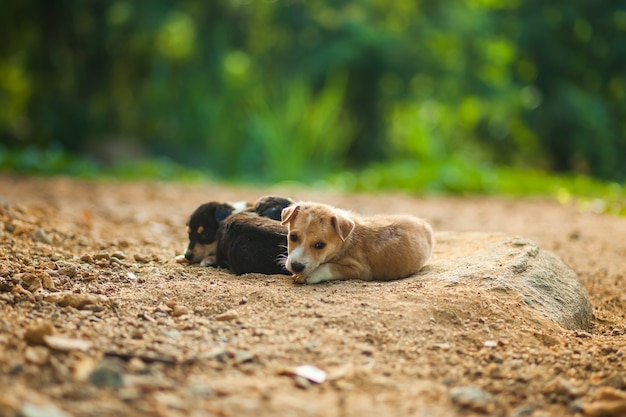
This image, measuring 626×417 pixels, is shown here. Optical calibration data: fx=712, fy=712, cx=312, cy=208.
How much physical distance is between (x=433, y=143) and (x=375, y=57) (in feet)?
9.24

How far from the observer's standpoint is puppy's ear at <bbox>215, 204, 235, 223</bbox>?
5887 millimetres

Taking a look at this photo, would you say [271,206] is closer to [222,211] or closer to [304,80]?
[222,211]

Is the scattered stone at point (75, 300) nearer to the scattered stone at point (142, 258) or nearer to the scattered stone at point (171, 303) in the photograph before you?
the scattered stone at point (171, 303)

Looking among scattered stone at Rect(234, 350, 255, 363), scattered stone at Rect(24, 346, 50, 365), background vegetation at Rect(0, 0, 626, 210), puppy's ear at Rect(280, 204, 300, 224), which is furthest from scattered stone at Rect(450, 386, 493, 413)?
background vegetation at Rect(0, 0, 626, 210)

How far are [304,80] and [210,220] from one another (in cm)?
1272

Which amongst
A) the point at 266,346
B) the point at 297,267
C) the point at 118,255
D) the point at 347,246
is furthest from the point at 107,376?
the point at 118,255

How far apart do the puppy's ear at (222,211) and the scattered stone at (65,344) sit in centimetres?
258

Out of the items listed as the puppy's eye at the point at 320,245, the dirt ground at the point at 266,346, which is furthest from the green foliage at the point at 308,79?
the dirt ground at the point at 266,346

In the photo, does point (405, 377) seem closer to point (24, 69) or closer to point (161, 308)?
point (161, 308)

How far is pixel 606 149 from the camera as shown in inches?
666

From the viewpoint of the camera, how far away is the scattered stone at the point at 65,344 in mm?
3234

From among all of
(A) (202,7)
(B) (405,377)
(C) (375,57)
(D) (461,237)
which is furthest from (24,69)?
(B) (405,377)

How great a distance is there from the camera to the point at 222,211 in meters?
5.95

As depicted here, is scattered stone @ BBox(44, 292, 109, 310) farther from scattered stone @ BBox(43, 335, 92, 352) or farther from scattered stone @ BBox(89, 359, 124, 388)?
scattered stone @ BBox(89, 359, 124, 388)
